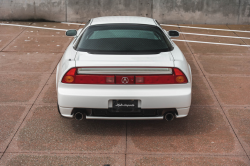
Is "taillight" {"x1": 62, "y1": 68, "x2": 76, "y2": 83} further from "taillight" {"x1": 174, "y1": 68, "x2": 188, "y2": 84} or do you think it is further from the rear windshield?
"taillight" {"x1": 174, "y1": 68, "x2": 188, "y2": 84}

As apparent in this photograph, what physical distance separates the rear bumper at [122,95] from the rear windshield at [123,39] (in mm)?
601

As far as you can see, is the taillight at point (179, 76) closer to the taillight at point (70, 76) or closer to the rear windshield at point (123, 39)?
the rear windshield at point (123, 39)

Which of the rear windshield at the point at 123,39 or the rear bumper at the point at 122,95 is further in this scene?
the rear windshield at the point at 123,39

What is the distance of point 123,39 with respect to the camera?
4520 millimetres

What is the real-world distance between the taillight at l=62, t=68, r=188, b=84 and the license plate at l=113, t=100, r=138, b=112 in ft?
0.77

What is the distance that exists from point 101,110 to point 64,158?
0.71 meters

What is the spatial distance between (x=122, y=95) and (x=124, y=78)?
0.66 ft

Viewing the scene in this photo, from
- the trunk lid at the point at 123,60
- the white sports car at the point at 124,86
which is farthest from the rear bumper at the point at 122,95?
the trunk lid at the point at 123,60

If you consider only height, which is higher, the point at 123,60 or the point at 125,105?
the point at 123,60

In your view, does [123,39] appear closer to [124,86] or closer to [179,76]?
[124,86]

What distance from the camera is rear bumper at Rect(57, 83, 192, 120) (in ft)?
12.7

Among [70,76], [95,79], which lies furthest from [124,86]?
[70,76]

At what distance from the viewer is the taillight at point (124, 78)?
387cm

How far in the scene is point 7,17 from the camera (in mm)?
11953
